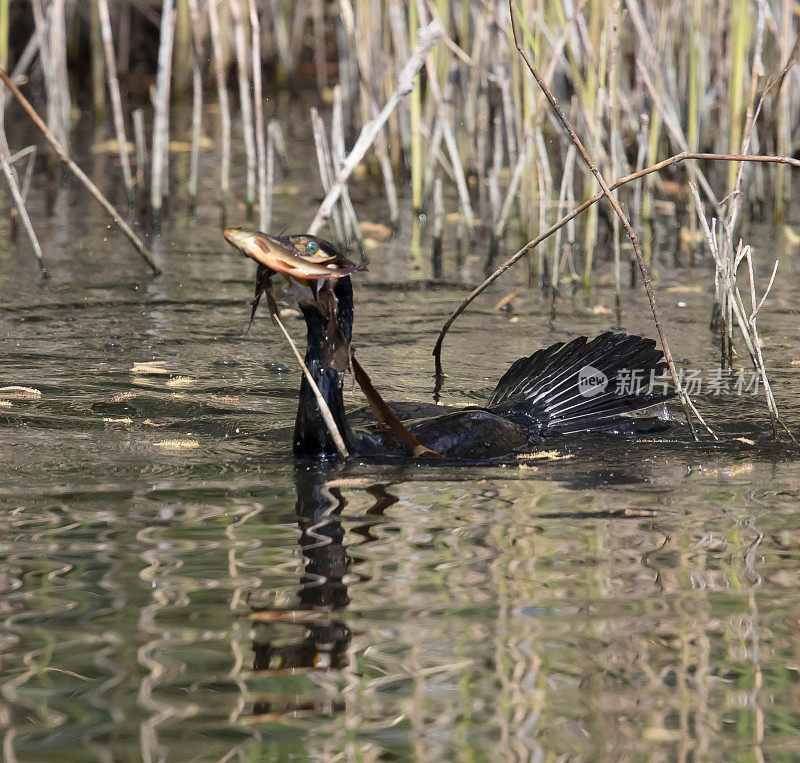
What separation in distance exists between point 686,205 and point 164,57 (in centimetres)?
276

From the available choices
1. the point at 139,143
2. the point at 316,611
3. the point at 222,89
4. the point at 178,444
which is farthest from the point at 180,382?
the point at 139,143

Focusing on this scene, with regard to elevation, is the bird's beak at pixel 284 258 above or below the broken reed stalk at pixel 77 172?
below

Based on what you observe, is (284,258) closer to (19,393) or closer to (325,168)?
(19,393)

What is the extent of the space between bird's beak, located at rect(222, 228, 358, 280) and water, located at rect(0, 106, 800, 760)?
537 mm

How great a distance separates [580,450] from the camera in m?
3.47

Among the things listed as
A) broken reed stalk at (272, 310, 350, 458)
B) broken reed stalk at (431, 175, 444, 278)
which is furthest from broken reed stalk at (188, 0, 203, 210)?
broken reed stalk at (272, 310, 350, 458)

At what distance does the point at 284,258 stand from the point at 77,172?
2.25 m

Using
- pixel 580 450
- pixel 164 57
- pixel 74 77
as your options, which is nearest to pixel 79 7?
pixel 74 77

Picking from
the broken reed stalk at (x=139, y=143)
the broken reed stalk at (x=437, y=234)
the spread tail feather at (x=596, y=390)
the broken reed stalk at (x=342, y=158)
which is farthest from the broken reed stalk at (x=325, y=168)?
the spread tail feather at (x=596, y=390)

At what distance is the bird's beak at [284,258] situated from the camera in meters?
2.76

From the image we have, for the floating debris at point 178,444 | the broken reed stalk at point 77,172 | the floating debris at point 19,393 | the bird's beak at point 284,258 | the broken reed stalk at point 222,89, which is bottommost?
the floating debris at point 178,444

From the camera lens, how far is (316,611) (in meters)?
2.26

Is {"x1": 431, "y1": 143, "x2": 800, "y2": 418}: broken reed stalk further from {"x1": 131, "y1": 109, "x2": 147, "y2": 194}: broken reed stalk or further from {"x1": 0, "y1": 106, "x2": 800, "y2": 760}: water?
{"x1": 131, "y1": 109, "x2": 147, "y2": 194}: broken reed stalk

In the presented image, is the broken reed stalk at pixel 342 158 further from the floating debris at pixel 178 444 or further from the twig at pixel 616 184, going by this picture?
the floating debris at pixel 178 444
